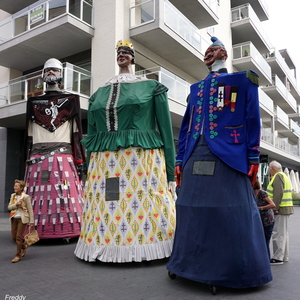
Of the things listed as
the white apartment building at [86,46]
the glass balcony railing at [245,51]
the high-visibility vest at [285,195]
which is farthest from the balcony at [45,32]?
the glass balcony railing at [245,51]

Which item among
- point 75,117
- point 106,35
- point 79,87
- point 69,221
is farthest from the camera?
point 106,35

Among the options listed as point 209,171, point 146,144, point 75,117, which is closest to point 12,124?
point 75,117

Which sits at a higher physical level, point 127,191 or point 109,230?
point 127,191

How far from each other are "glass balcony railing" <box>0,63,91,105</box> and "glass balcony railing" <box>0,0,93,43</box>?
92.7 inches

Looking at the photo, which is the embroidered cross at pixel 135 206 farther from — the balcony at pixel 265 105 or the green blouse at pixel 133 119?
the balcony at pixel 265 105

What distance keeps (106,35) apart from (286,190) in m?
9.66

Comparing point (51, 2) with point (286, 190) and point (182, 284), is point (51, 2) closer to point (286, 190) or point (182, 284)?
Result: point (286, 190)

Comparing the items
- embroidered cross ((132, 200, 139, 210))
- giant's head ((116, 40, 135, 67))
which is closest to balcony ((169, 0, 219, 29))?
giant's head ((116, 40, 135, 67))

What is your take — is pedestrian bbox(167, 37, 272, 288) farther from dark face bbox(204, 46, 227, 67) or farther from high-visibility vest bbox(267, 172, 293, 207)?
high-visibility vest bbox(267, 172, 293, 207)

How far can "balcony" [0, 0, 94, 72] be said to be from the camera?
12844 millimetres

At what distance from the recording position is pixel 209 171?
12.0ft

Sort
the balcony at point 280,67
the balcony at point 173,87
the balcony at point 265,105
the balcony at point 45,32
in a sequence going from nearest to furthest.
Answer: the balcony at point 45,32, the balcony at point 173,87, the balcony at point 265,105, the balcony at point 280,67

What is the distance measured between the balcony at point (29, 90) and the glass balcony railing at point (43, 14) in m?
2.38

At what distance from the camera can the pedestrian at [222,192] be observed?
134 inches
